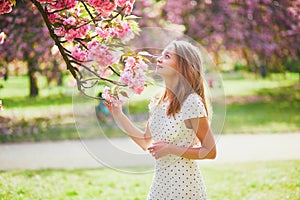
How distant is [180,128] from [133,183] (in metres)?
3.34

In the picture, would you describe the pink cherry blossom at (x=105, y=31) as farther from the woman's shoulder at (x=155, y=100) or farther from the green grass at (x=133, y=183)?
the green grass at (x=133, y=183)

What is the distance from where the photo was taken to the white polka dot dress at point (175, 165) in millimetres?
3136

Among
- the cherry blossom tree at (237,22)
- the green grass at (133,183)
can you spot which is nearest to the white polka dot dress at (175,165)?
the green grass at (133,183)

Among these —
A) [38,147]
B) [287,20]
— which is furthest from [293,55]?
[38,147]

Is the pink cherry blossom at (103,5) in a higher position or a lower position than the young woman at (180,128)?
higher

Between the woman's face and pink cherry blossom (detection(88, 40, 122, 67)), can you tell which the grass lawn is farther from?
the woman's face

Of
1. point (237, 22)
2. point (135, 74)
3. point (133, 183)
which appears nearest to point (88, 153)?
point (133, 183)

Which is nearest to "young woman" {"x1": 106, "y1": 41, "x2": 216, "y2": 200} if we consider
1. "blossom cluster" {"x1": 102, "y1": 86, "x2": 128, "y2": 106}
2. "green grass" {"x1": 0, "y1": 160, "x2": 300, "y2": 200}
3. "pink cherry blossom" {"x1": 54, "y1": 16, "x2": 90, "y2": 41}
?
"blossom cluster" {"x1": 102, "y1": 86, "x2": 128, "y2": 106}

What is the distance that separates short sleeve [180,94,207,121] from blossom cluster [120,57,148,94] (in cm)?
29

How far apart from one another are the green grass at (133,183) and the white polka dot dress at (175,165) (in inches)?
99.2

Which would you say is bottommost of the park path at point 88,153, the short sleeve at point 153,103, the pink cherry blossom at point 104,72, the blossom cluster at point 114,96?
the park path at point 88,153

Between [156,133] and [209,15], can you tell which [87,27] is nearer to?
[156,133]

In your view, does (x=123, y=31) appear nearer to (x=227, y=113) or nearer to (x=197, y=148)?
(x=197, y=148)

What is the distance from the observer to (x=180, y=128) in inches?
124
